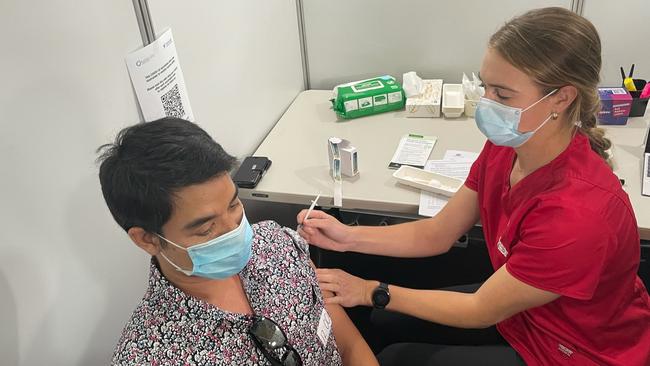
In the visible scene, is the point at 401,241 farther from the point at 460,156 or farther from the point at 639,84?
the point at 639,84

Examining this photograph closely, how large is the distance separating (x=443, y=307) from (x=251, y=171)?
81 centimetres

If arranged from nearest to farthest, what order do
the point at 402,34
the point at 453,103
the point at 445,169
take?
the point at 445,169 → the point at 453,103 → the point at 402,34

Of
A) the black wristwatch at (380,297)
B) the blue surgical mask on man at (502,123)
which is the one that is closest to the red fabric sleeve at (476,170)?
the blue surgical mask on man at (502,123)

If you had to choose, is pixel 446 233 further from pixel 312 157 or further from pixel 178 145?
pixel 178 145

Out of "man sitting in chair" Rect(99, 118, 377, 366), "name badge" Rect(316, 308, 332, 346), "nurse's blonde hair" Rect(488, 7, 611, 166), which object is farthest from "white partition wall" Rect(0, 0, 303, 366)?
"nurse's blonde hair" Rect(488, 7, 611, 166)

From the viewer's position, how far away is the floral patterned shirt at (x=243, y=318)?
3.20ft

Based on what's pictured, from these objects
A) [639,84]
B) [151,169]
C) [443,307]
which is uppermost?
[151,169]

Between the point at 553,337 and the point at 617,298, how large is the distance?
0.57ft

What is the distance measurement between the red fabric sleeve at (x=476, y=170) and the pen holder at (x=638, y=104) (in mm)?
875

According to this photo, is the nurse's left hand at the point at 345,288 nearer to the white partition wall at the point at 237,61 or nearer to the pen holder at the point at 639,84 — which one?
the white partition wall at the point at 237,61

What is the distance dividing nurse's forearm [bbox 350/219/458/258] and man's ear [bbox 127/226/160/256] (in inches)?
27.6

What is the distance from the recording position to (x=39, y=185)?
100 centimetres

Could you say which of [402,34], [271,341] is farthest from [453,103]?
[271,341]

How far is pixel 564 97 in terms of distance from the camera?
1124 mm
